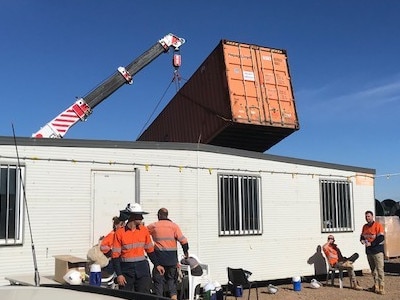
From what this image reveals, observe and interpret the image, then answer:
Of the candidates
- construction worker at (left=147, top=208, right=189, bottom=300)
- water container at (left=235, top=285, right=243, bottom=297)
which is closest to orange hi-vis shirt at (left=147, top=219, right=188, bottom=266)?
construction worker at (left=147, top=208, right=189, bottom=300)

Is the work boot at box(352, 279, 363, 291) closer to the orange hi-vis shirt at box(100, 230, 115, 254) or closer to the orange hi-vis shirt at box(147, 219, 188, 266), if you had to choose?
the orange hi-vis shirt at box(147, 219, 188, 266)

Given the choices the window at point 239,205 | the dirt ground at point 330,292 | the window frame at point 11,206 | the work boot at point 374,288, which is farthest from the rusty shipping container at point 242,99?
the window frame at point 11,206

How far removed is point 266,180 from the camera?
38.2 ft

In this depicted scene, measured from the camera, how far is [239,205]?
1110cm

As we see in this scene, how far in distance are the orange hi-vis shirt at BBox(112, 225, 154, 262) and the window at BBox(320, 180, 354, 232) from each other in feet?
23.4

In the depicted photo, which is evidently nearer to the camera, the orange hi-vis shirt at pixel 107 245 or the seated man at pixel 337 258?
the orange hi-vis shirt at pixel 107 245

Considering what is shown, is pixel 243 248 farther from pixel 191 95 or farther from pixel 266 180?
pixel 191 95

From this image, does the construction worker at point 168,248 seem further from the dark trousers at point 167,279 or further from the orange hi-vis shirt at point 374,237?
the orange hi-vis shirt at point 374,237

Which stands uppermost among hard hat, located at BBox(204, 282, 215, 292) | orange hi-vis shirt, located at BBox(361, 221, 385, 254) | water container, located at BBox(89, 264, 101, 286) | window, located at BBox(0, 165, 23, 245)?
window, located at BBox(0, 165, 23, 245)

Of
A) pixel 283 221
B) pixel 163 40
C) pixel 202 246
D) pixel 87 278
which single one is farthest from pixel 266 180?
pixel 163 40

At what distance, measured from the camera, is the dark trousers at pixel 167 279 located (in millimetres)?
7680

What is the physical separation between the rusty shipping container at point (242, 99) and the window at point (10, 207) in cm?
541

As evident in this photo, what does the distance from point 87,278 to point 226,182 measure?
13.8 feet

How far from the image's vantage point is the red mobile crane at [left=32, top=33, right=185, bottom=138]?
14383 mm
